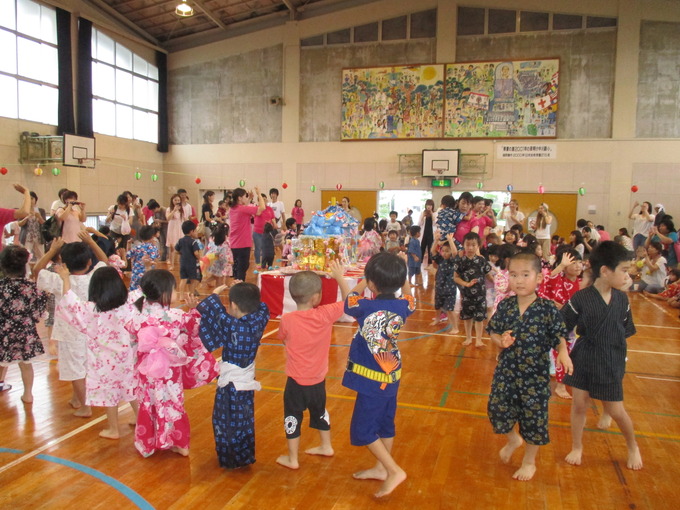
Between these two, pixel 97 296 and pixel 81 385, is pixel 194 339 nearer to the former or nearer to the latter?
pixel 97 296

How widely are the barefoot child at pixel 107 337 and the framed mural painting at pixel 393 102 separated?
13644 millimetres

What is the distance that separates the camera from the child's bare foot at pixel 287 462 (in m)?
3.10

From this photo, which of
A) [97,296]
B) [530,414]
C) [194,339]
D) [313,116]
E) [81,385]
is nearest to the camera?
[530,414]

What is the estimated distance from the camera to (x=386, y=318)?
2.68 meters

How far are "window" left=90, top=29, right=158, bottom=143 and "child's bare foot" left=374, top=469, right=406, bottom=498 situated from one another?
15.5 meters

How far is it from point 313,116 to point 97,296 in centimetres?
1454

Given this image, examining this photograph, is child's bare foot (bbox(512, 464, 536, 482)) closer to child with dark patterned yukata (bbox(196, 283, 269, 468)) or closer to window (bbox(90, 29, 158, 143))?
child with dark patterned yukata (bbox(196, 283, 269, 468))

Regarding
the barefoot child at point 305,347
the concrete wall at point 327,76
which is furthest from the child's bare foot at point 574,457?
the concrete wall at point 327,76

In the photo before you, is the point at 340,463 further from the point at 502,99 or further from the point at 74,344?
the point at 502,99

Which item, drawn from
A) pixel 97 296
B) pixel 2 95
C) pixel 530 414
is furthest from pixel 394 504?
pixel 2 95

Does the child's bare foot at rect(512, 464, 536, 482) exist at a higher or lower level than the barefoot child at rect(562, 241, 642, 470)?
lower

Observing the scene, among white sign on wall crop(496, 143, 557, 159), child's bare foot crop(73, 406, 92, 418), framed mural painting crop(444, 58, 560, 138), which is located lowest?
child's bare foot crop(73, 406, 92, 418)

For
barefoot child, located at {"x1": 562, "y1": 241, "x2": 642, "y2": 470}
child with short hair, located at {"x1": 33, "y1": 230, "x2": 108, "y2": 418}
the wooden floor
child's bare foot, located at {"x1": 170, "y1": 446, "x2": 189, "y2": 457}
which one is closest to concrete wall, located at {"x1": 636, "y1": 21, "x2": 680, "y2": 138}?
the wooden floor

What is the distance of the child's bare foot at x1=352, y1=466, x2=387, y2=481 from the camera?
3.00 m
